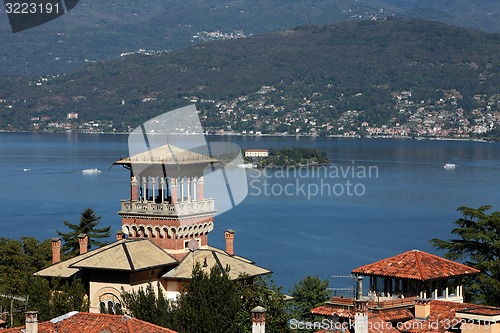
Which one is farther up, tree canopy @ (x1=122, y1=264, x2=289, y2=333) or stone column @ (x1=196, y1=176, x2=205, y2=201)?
stone column @ (x1=196, y1=176, x2=205, y2=201)

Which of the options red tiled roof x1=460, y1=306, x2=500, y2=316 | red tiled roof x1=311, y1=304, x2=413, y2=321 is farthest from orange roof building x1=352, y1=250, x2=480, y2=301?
red tiled roof x1=460, y1=306, x2=500, y2=316

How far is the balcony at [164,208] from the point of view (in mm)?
20953

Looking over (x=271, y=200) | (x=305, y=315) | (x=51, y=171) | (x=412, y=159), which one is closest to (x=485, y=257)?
(x=305, y=315)

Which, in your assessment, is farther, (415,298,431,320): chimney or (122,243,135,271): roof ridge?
(122,243,135,271): roof ridge

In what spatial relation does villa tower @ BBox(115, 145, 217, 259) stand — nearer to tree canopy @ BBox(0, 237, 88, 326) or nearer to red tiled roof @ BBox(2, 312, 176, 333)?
tree canopy @ BBox(0, 237, 88, 326)

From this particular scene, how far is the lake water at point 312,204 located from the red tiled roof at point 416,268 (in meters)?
21.9

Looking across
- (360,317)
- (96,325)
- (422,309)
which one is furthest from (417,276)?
(96,325)

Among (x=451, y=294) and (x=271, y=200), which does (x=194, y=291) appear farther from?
(x=271, y=200)

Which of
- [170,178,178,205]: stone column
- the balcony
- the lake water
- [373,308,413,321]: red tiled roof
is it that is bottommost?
[373,308,413,321]: red tiled roof
